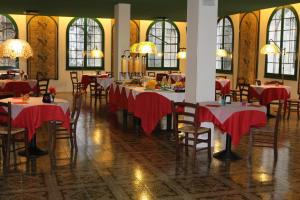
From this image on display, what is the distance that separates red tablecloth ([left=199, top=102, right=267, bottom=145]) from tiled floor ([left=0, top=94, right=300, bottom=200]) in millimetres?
450

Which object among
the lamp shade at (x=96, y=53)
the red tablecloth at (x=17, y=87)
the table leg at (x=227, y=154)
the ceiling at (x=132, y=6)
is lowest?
the table leg at (x=227, y=154)

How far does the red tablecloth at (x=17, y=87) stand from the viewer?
1063cm

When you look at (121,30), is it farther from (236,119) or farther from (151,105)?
(236,119)

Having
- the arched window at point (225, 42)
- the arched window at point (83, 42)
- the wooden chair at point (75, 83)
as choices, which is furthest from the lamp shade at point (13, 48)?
the arched window at point (225, 42)

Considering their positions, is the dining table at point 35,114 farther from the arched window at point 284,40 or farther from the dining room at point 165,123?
the arched window at point 284,40

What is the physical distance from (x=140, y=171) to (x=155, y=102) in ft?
8.15

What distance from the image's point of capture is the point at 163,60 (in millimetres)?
17844

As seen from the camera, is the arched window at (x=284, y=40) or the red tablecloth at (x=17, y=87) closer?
the red tablecloth at (x=17, y=87)

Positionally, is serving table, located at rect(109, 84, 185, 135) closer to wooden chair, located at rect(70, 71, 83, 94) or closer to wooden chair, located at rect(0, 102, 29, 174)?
wooden chair, located at rect(0, 102, 29, 174)

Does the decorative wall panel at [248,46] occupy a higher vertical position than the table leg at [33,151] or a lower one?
higher

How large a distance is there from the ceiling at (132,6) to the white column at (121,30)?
224mm

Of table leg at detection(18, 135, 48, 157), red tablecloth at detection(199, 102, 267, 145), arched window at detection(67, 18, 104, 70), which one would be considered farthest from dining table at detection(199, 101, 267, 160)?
arched window at detection(67, 18, 104, 70)

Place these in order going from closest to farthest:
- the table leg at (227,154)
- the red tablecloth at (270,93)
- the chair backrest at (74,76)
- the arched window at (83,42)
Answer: the table leg at (227,154)
the red tablecloth at (270,93)
the chair backrest at (74,76)
the arched window at (83,42)

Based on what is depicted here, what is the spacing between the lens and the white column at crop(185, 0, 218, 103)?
6.64 metres
